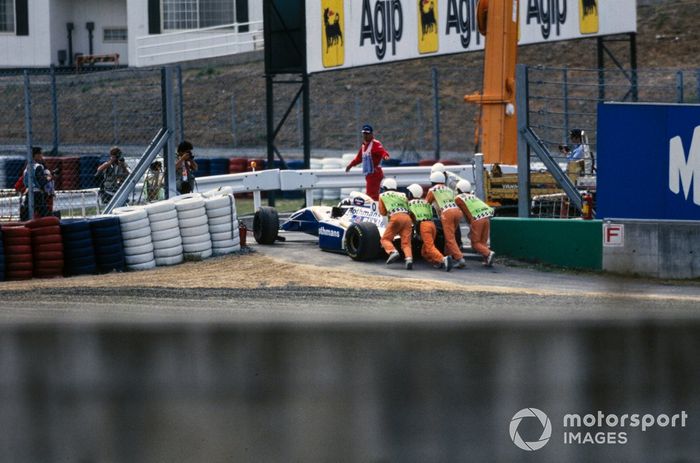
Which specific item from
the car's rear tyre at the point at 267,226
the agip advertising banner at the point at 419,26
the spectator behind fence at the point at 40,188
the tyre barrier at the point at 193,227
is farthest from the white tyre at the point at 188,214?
the agip advertising banner at the point at 419,26

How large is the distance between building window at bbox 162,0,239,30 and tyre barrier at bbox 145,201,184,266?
1066 inches

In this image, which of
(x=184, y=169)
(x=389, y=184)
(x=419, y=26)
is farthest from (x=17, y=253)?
(x=419, y=26)

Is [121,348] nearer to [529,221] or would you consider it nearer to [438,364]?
[438,364]

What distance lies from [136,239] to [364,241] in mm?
2872

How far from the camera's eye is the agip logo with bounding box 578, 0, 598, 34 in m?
27.5

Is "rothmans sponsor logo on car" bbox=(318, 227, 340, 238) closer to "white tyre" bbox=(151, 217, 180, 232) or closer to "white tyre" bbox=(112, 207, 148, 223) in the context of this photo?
"white tyre" bbox=(151, 217, 180, 232)

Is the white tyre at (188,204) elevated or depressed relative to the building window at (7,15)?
depressed

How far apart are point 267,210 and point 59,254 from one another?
3.73 m

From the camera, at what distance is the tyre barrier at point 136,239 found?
15.1m

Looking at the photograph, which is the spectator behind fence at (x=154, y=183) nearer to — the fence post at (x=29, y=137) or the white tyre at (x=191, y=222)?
the white tyre at (x=191, y=222)

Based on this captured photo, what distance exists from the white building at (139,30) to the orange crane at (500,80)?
66.6 ft

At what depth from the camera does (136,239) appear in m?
15.2

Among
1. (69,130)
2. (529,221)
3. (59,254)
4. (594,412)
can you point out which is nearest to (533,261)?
(529,221)

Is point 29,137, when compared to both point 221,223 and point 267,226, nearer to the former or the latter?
point 221,223
